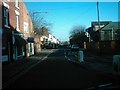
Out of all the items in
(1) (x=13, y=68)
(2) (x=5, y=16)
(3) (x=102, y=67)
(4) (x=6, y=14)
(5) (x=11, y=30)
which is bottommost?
(1) (x=13, y=68)

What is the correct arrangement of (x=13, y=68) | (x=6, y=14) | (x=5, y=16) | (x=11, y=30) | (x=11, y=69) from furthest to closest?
(x=11, y=30)
(x=6, y=14)
(x=5, y=16)
(x=13, y=68)
(x=11, y=69)

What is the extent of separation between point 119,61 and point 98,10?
27.4 meters

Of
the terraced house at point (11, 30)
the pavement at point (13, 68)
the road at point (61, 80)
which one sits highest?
the terraced house at point (11, 30)

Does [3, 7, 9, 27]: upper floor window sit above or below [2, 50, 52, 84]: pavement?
above

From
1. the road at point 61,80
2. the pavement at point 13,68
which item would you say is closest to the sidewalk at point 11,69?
the pavement at point 13,68

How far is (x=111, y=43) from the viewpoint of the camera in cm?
4297

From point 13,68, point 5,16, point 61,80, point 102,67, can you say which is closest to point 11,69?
point 13,68

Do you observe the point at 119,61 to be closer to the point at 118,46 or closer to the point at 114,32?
the point at 118,46

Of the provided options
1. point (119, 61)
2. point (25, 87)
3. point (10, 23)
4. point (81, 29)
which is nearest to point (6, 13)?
point (10, 23)

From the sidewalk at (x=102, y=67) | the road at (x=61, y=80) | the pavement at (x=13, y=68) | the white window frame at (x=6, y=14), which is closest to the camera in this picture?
the road at (x=61, y=80)

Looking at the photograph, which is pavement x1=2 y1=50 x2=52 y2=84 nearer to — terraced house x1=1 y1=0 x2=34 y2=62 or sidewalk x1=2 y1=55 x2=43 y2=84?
sidewalk x1=2 y1=55 x2=43 y2=84

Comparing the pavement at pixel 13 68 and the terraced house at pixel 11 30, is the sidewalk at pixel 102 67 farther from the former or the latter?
the terraced house at pixel 11 30

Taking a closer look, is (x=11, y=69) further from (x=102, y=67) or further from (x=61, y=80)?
(x=61, y=80)

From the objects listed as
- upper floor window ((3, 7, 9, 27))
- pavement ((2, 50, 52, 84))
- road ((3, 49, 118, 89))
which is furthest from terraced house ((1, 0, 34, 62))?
road ((3, 49, 118, 89))
